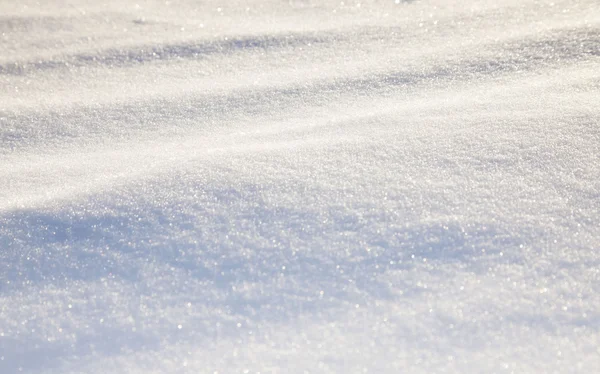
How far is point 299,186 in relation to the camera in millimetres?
988

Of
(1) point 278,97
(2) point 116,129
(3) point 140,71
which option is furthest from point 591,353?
(3) point 140,71

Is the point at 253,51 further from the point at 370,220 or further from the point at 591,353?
the point at 591,353

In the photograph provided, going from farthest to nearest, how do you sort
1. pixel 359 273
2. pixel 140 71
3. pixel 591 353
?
pixel 140 71 → pixel 359 273 → pixel 591 353

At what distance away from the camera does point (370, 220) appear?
910 mm

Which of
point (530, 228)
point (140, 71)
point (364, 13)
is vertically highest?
point (364, 13)

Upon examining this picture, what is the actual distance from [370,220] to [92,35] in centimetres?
99

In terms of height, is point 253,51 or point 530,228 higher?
point 253,51

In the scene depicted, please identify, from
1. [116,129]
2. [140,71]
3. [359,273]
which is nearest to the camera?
[359,273]

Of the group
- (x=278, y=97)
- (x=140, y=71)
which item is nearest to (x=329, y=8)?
(x=278, y=97)

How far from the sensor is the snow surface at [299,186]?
77cm

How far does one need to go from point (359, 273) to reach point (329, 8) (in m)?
0.91

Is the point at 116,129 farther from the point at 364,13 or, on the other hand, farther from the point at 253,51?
the point at 364,13

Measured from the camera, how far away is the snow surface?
0.77m

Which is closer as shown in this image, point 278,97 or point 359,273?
point 359,273
